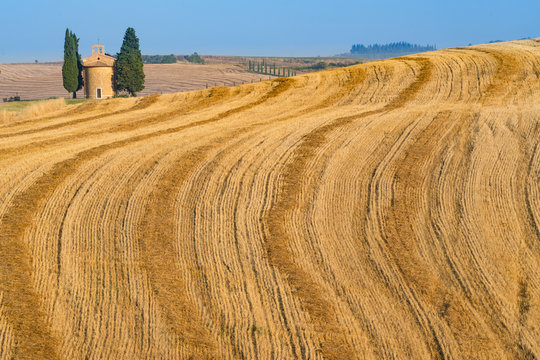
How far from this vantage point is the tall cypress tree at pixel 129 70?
2904 inches

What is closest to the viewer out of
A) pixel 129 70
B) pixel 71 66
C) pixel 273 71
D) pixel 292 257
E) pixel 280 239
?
pixel 292 257

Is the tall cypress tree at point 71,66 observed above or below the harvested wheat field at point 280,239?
above

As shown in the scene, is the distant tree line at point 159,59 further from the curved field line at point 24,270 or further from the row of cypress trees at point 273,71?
the curved field line at point 24,270

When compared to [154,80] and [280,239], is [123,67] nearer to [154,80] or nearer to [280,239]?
[154,80]

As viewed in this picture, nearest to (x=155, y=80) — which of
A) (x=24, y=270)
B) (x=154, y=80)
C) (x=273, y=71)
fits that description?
(x=154, y=80)

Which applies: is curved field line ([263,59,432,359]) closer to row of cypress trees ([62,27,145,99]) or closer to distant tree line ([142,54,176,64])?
row of cypress trees ([62,27,145,99])

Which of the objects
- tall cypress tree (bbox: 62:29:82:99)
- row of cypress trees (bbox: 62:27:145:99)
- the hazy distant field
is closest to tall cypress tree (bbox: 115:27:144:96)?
row of cypress trees (bbox: 62:27:145:99)

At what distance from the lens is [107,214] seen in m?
14.0

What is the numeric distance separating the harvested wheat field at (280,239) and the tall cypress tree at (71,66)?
56124 mm

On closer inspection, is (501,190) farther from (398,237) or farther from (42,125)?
(42,125)

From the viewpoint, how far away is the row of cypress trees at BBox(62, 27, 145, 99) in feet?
242

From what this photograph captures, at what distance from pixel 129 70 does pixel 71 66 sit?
26.5ft

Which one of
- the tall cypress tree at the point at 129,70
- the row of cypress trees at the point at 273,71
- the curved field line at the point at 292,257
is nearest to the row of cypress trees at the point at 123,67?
the tall cypress tree at the point at 129,70

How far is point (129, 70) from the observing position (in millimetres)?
73812
